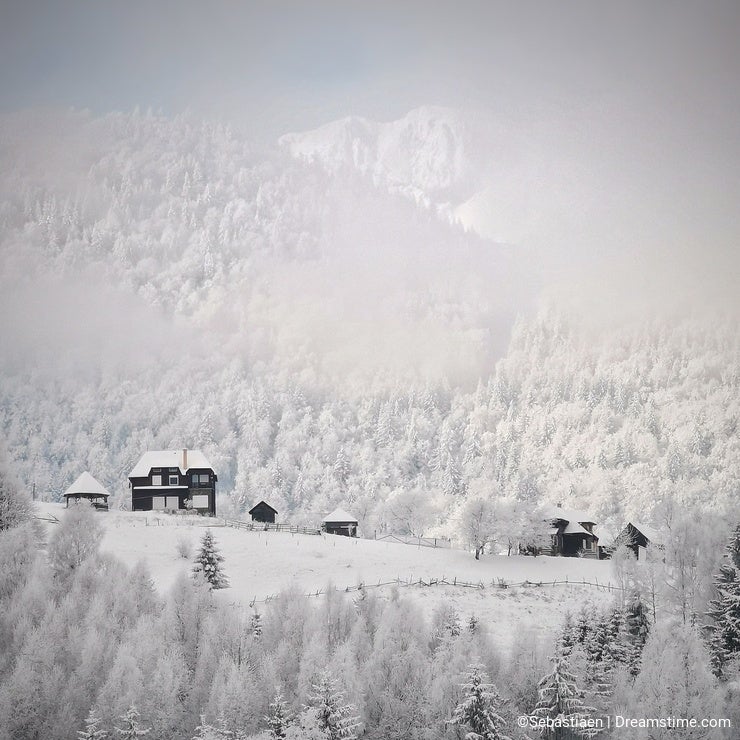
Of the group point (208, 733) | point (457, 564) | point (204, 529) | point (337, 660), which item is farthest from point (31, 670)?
point (457, 564)

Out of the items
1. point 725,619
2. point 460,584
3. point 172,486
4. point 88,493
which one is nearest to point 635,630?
point 725,619

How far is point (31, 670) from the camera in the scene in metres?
62.2

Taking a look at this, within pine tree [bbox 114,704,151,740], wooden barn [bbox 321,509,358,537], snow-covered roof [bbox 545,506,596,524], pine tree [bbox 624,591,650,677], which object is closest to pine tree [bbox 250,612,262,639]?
pine tree [bbox 114,704,151,740]

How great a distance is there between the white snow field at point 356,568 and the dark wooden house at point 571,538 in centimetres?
828

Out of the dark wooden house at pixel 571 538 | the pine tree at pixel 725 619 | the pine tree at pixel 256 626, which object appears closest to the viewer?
the pine tree at pixel 256 626

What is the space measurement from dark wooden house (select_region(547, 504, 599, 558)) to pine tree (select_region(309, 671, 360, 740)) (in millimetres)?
56950

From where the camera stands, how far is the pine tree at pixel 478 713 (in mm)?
58719

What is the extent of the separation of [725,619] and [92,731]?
48.3 metres

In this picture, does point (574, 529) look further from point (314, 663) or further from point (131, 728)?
point (131, 728)

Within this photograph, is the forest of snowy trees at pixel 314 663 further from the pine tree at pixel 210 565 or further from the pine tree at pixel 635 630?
the pine tree at pixel 210 565

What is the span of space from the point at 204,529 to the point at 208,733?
4223 cm

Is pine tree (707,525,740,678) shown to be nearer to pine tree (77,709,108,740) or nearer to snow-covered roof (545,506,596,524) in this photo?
snow-covered roof (545,506,596,524)

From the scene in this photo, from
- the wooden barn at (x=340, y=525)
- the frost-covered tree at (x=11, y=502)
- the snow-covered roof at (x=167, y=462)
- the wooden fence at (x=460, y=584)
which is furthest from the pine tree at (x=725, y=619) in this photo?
the frost-covered tree at (x=11, y=502)

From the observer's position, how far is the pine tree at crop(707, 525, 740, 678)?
70438 mm
